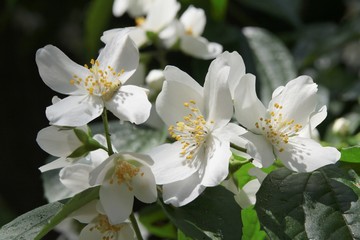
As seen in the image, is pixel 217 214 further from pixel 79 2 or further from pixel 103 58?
pixel 79 2

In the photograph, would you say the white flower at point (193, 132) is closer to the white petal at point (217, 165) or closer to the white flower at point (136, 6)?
the white petal at point (217, 165)

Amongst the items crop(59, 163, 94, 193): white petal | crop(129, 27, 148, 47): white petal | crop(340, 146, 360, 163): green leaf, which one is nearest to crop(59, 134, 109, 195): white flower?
crop(59, 163, 94, 193): white petal

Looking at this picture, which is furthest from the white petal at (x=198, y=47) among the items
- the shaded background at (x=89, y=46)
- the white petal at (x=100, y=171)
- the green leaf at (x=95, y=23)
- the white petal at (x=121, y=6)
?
the white petal at (x=100, y=171)

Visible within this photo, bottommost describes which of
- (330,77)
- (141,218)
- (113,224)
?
(141,218)

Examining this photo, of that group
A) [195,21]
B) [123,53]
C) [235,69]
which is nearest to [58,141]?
[123,53]

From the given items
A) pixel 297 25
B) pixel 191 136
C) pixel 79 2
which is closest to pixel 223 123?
pixel 191 136

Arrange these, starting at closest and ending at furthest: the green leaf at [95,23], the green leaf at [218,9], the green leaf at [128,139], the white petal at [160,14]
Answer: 1. the green leaf at [128,139]
2. the white petal at [160,14]
3. the green leaf at [218,9]
4. the green leaf at [95,23]
